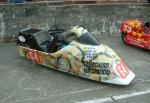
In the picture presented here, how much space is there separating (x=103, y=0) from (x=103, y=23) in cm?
128

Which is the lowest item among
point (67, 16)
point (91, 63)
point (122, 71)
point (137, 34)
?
point (122, 71)

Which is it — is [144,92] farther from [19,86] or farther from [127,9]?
[127,9]

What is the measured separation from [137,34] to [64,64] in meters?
3.91

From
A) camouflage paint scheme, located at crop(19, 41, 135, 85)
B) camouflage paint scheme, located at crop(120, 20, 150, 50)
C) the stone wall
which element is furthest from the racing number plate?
the stone wall

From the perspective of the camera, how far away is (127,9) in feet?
44.9

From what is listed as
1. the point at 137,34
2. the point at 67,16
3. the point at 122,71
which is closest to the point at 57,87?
the point at 122,71

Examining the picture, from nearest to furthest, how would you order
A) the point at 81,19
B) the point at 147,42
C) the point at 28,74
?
the point at 28,74 < the point at 147,42 < the point at 81,19

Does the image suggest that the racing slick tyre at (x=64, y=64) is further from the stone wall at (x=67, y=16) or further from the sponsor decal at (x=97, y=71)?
the stone wall at (x=67, y=16)

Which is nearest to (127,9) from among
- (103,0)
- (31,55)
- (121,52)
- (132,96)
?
(103,0)

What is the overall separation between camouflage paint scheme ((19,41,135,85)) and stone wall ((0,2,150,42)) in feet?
10.6

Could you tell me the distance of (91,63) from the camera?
8.30m

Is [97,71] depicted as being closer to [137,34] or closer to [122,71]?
[122,71]

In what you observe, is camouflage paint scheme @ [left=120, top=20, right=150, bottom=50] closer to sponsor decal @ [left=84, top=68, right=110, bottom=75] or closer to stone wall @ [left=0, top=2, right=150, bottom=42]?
stone wall @ [left=0, top=2, right=150, bottom=42]

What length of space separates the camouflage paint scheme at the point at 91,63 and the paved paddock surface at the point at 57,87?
223mm
